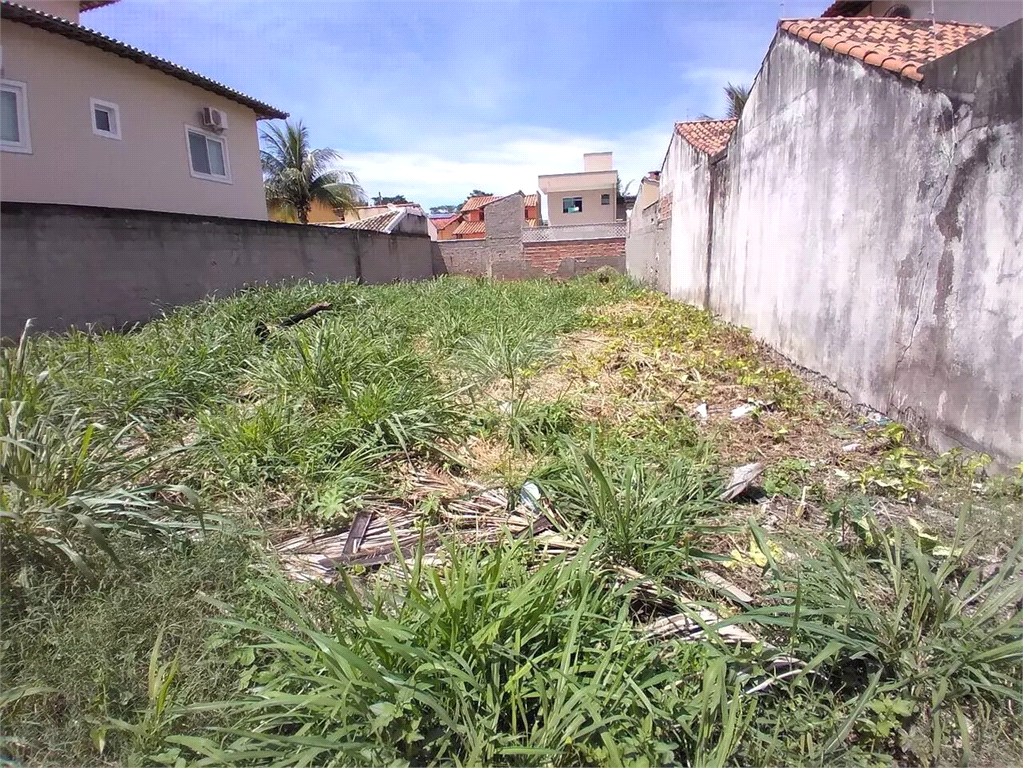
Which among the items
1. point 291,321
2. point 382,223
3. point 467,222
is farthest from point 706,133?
point 467,222

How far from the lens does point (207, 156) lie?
35.8ft

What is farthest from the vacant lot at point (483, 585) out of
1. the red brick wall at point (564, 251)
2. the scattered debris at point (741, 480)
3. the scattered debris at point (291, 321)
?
the red brick wall at point (564, 251)

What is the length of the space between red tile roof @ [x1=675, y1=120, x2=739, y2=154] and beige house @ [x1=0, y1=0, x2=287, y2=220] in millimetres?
8961

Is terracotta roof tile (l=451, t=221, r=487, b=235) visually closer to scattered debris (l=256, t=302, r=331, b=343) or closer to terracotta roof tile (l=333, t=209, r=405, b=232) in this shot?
terracotta roof tile (l=333, t=209, r=405, b=232)

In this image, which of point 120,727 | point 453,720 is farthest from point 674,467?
point 120,727

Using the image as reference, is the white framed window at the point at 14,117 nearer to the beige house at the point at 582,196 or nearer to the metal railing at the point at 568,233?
the metal railing at the point at 568,233

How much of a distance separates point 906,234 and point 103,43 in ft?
34.8

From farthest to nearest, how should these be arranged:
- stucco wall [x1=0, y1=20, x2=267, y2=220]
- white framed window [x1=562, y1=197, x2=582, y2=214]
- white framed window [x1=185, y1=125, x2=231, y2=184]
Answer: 1. white framed window [x1=562, y1=197, x2=582, y2=214]
2. white framed window [x1=185, y1=125, x2=231, y2=184]
3. stucco wall [x1=0, y1=20, x2=267, y2=220]

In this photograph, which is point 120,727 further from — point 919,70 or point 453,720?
point 919,70

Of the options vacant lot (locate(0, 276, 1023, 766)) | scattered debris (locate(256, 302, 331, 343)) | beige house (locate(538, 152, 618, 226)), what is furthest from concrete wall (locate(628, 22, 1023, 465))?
beige house (locate(538, 152, 618, 226))

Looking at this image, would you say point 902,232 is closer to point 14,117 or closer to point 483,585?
point 483,585

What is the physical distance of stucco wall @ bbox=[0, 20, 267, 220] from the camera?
7566 mm

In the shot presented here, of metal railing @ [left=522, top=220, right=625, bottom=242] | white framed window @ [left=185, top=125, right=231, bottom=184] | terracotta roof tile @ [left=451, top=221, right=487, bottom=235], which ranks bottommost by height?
metal railing @ [left=522, top=220, right=625, bottom=242]

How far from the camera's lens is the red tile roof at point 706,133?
930 centimetres
